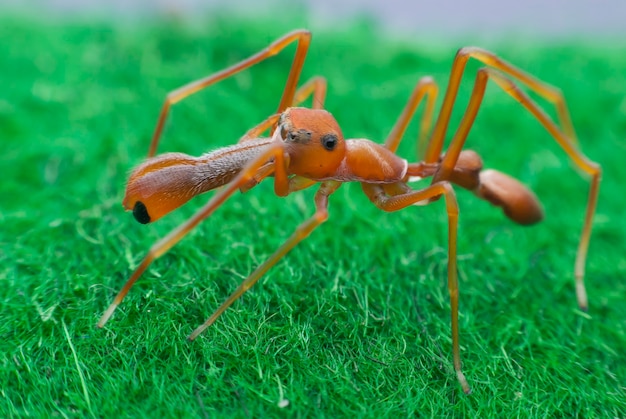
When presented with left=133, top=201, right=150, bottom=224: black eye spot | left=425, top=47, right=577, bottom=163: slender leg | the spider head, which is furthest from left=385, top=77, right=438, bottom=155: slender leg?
left=133, top=201, right=150, bottom=224: black eye spot

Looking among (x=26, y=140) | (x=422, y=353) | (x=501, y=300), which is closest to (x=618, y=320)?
(x=501, y=300)

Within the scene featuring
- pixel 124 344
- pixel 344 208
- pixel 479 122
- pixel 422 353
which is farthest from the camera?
pixel 479 122

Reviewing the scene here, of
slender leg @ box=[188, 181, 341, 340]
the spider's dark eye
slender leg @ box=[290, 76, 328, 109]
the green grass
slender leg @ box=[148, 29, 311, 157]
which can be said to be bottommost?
the green grass

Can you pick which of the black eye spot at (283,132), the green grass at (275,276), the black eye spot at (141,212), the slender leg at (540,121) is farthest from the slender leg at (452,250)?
the black eye spot at (141,212)

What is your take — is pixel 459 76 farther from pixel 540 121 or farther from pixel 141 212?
pixel 141 212

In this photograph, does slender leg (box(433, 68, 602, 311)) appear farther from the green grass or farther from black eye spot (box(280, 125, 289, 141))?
black eye spot (box(280, 125, 289, 141))

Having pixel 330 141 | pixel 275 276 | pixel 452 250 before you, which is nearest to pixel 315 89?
pixel 330 141

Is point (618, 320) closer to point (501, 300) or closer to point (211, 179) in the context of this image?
point (501, 300)
